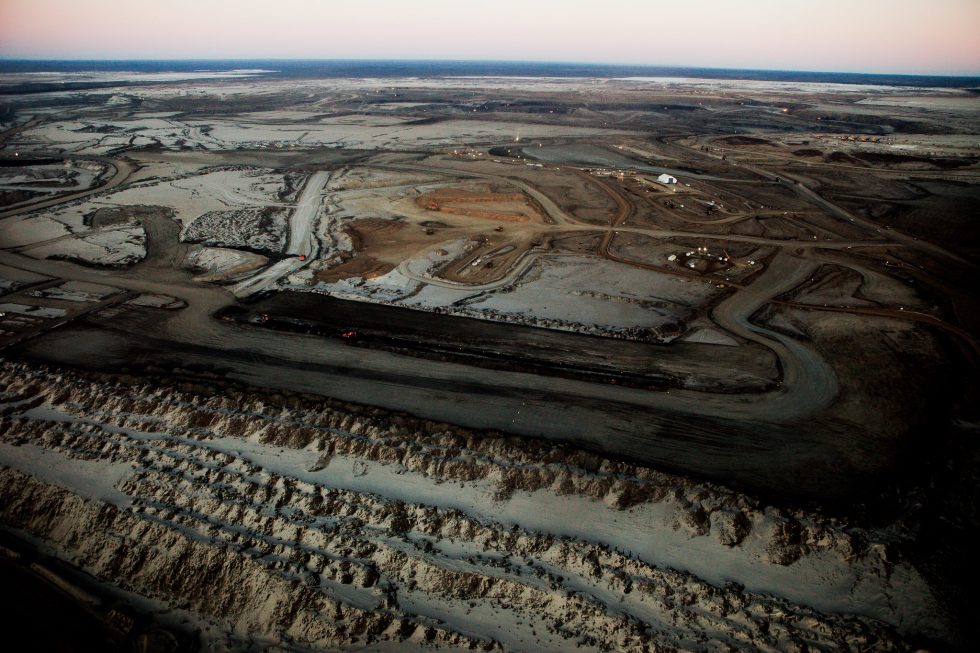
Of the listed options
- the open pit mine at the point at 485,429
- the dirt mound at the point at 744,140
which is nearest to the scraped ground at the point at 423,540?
the open pit mine at the point at 485,429

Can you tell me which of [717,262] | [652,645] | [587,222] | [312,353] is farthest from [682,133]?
[652,645]

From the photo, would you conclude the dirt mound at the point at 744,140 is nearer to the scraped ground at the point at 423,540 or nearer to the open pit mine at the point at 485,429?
the open pit mine at the point at 485,429

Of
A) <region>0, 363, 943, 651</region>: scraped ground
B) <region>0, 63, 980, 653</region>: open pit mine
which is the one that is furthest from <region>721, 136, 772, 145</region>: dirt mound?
<region>0, 363, 943, 651</region>: scraped ground

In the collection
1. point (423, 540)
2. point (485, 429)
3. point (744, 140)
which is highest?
point (744, 140)

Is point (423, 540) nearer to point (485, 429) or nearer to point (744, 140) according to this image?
point (485, 429)

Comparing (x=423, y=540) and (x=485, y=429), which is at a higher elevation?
(x=485, y=429)

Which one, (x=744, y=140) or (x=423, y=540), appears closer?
(x=423, y=540)

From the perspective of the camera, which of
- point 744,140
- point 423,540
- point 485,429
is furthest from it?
point 744,140

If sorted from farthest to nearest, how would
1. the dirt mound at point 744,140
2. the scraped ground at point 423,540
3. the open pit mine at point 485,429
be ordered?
1. the dirt mound at point 744,140
2. the open pit mine at point 485,429
3. the scraped ground at point 423,540

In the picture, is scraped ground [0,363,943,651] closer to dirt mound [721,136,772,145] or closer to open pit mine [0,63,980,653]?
open pit mine [0,63,980,653]

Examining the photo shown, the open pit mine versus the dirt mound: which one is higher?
the dirt mound

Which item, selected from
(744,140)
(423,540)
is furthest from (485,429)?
(744,140)

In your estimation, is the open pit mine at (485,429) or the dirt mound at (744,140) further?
the dirt mound at (744,140)
